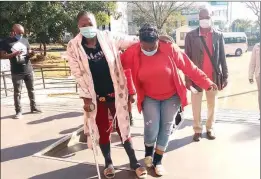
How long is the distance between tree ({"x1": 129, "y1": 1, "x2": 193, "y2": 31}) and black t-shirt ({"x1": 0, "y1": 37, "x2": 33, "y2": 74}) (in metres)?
1.28


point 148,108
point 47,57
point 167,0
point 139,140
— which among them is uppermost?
point 167,0

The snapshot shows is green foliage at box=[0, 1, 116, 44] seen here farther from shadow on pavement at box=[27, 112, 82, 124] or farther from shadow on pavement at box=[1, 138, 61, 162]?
shadow on pavement at box=[27, 112, 82, 124]

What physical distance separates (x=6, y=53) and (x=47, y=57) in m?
0.46

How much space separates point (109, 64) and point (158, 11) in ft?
2.14

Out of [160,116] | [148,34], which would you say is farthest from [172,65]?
[160,116]

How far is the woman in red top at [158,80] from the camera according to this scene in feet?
6.63

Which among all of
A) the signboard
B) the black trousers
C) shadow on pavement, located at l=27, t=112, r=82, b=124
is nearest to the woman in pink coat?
the signboard

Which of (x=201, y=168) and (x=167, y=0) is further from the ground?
(x=167, y=0)

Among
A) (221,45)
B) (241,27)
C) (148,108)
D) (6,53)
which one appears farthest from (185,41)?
(6,53)

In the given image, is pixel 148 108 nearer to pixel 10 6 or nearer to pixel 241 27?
pixel 241 27

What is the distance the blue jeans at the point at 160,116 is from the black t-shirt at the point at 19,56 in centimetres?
154

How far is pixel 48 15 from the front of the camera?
98.0 inches

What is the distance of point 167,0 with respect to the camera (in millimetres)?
2240

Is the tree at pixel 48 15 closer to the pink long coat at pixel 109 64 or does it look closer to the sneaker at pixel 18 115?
the pink long coat at pixel 109 64
